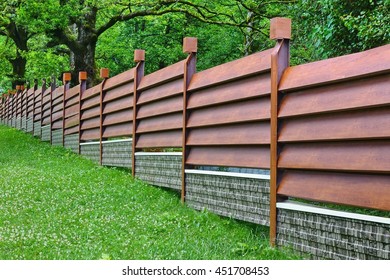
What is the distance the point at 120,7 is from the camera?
53.2ft

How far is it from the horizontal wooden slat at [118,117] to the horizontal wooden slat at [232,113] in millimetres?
2508

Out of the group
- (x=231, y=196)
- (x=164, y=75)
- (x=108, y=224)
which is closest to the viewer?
(x=231, y=196)

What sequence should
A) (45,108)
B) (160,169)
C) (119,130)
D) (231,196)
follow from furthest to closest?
(45,108) → (119,130) → (160,169) → (231,196)

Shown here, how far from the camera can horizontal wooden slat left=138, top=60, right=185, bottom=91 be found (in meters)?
7.12

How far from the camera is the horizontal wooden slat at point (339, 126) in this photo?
3.62 meters

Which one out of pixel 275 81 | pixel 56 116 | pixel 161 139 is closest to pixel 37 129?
pixel 56 116

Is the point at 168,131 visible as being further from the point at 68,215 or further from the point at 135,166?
the point at 68,215

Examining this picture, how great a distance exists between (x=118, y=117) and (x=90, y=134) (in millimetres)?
1990

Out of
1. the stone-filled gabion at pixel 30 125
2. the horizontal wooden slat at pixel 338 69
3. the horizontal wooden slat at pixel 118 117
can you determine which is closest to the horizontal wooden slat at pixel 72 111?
the horizontal wooden slat at pixel 118 117

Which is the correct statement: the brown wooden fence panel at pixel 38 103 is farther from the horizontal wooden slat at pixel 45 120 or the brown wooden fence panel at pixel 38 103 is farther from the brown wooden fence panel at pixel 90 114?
the brown wooden fence panel at pixel 90 114

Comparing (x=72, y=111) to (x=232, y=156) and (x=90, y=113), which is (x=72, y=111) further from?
(x=232, y=156)

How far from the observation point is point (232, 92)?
5598 mm

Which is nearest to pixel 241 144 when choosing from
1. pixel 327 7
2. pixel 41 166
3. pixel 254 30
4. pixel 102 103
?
pixel 327 7

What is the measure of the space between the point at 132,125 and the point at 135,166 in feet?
2.28
